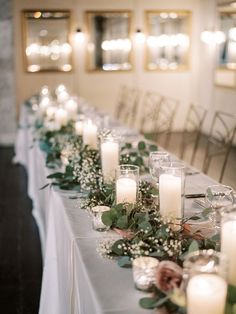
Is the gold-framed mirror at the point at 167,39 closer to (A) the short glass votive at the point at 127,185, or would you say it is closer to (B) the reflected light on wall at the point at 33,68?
(B) the reflected light on wall at the point at 33,68

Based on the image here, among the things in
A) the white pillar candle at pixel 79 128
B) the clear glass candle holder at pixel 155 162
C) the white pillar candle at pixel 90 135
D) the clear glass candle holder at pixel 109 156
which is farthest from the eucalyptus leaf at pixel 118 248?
the white pillar candle at pixel 79 128

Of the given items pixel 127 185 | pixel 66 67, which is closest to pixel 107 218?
pixel 127 185

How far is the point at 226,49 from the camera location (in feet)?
27.0

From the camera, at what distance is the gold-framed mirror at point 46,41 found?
29.3ft

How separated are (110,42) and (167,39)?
1025 mm

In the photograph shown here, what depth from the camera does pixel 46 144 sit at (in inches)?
142

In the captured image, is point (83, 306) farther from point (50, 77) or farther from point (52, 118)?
point (50, 77)

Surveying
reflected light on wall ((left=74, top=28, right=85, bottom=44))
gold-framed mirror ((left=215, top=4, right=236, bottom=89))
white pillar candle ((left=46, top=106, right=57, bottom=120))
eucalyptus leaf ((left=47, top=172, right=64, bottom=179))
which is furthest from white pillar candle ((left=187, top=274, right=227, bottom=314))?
reflected light on wall ((left=74, top=28, right=85, bottom=44))

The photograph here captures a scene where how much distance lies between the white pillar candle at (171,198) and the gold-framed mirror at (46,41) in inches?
294

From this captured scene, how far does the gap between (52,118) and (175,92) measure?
5.55m

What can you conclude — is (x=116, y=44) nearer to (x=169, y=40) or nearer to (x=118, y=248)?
(x=169, y=40)

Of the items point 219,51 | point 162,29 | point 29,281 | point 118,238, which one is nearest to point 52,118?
point 29,281

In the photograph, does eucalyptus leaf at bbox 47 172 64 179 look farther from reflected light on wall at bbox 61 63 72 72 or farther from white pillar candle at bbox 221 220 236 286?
reflected light on wall at bbox 61 63 72 72

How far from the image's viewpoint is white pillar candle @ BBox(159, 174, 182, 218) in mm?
1957
